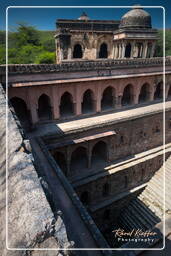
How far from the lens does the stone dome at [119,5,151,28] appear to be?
17.7 meters

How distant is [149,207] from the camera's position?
37.0 ft

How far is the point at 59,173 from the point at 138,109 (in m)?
9.03

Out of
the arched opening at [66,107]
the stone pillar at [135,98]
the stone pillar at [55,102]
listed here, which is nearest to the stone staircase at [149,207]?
the stone pillar at [135,98]

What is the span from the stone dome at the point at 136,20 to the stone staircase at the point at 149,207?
45.0 feet

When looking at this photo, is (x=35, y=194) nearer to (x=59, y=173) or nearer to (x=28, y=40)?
(x=59, y=173)

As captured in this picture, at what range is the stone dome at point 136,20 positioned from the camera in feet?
58.1

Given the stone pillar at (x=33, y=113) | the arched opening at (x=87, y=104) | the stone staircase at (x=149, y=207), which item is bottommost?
the stone staircase at (x=149, y=207)

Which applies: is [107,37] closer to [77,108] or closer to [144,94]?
[144,94]

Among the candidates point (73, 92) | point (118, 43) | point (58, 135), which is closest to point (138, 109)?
point (73, 92)

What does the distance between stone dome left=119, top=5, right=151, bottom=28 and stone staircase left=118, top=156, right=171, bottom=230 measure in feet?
45.0

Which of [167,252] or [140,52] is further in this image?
[140,52]

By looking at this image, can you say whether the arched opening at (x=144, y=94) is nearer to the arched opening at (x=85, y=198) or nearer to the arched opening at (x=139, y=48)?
the arched opening at (x=139, y=48)

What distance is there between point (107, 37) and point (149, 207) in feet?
52.5

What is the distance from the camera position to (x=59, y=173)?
21.6 ft
